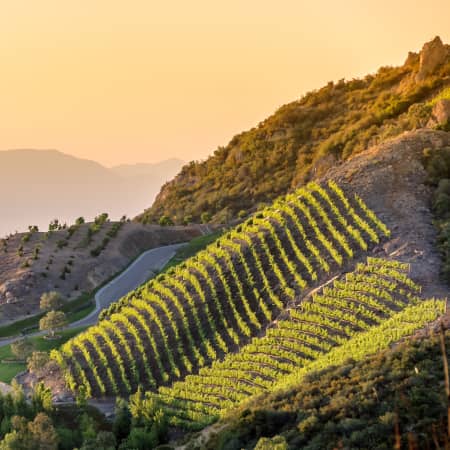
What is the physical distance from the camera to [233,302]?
2944 cm

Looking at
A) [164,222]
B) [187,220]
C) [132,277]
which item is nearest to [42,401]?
[132,277]

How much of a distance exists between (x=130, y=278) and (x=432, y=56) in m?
40.0

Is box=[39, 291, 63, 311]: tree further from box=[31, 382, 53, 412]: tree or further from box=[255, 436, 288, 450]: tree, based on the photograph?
box=[255, 436, 288, 450]: tree

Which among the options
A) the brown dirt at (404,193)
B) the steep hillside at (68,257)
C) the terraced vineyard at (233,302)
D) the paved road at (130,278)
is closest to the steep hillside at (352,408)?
the terraced vineyard at (233,302)

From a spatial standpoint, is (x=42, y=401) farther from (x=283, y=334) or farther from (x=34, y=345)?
(x=34, y=345)

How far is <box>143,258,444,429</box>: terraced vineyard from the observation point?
852 inches

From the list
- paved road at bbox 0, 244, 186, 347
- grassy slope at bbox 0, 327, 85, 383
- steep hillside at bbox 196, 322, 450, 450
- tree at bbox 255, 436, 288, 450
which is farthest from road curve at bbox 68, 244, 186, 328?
tree at bbox 255, 436, 288, 450

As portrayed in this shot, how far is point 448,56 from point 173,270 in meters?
45.6

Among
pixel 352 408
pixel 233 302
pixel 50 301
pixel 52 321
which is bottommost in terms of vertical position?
pixel 352 408

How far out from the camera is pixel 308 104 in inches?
3499

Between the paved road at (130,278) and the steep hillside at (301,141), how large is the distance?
411 inches

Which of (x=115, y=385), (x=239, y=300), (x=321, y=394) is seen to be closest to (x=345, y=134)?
(x=239, y=300)

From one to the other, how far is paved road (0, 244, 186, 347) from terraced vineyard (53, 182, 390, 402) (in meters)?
11.3

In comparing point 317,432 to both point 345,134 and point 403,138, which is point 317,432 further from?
point 345,134
